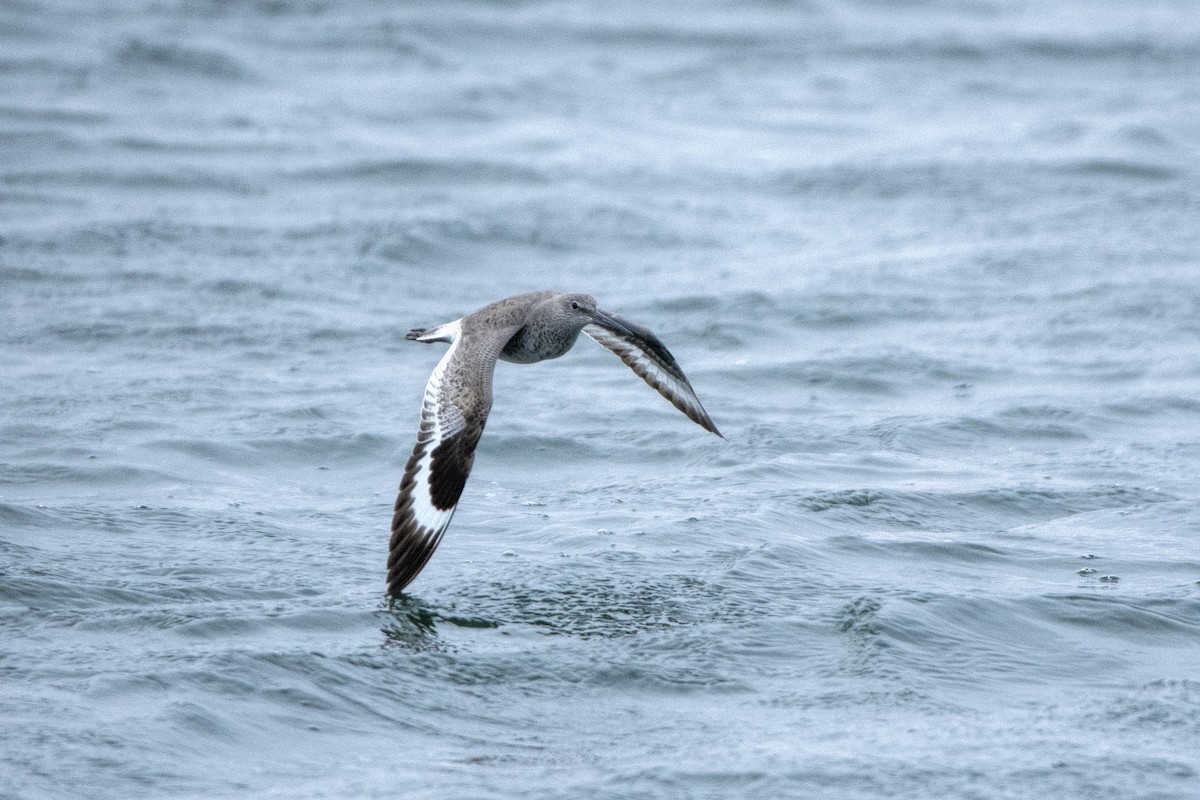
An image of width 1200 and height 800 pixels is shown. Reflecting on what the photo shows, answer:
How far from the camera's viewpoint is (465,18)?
2423 centimetres

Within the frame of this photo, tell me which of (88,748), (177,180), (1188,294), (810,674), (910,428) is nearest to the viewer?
(88,748)

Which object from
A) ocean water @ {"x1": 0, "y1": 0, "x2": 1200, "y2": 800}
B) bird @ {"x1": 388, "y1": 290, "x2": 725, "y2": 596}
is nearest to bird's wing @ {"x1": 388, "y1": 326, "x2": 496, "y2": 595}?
bird @ {"x1": 388, "y1": 290, "x2": 725, "y2": 596}

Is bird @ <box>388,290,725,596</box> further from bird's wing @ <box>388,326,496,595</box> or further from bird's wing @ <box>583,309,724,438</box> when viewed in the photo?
bird's wing @ <box>583,309,724,438</box>

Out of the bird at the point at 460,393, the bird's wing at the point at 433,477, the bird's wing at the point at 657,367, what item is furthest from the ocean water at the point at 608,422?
the bird's wing at the point at 657,367

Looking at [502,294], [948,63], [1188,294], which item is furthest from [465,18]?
[1188,294]

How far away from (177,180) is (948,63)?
34.2 feet

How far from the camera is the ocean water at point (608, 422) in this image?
670 cm

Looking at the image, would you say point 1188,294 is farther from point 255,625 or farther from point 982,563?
point 255,625

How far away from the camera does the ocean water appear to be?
22.0ft

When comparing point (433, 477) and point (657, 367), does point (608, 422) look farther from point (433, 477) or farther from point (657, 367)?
point (433, 477)

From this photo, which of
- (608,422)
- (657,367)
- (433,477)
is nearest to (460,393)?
(433,477)

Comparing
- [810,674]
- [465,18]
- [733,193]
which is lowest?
[810,674]

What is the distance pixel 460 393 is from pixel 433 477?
0.40 m

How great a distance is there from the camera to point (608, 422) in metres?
11.1
